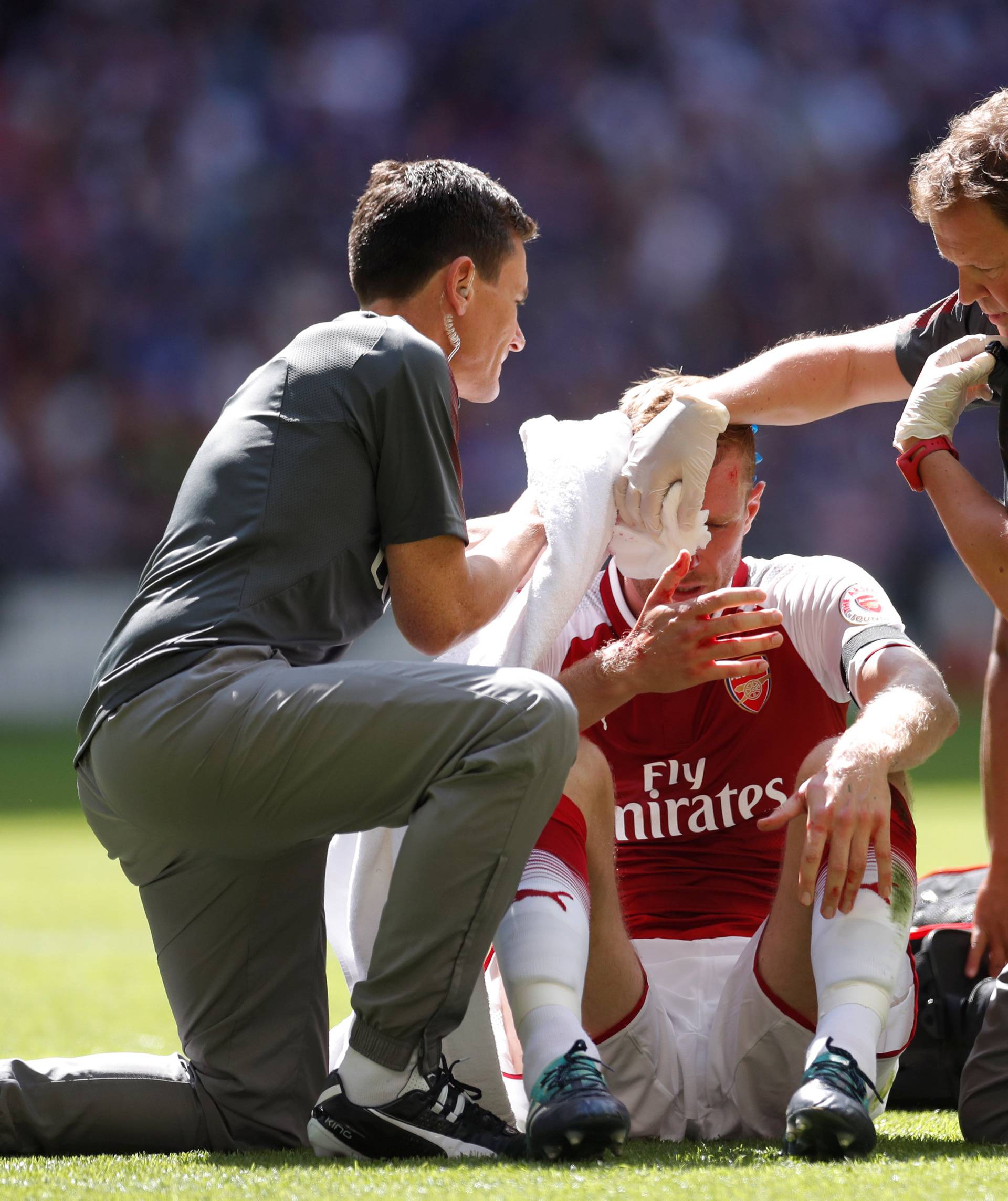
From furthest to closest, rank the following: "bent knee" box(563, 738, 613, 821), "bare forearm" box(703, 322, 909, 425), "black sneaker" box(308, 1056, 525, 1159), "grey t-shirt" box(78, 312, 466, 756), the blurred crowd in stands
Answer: the blurred crowd in stands
"bare forearm" box(703, 322, 909, 425)
"bent knee" box(563, 738, 613, 821)
"grey t-shirt" box(78, 312, 466, 756)
"black sneaker" box(308, 1056, 525, 1159)

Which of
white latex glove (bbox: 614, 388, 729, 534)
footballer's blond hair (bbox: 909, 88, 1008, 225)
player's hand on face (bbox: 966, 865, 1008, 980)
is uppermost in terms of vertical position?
footballer's blond hair (bbox: 909, 88, 1008, 225)

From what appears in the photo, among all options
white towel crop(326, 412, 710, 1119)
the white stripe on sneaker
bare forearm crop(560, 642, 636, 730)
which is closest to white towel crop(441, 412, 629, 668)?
white towel crop(326, 412, 710, 1119)

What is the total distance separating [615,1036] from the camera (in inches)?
71.6

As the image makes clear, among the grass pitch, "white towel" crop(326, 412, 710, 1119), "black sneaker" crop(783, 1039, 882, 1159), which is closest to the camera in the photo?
the grass pitch

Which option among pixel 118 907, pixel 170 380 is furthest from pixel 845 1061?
pixel 170 380

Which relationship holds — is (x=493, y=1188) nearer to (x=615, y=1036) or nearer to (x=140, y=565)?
(x=615, y=1036)

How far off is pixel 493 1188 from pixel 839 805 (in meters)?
0.63

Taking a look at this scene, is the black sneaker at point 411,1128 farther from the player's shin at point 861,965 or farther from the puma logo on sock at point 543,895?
the player's shin at point 861,965

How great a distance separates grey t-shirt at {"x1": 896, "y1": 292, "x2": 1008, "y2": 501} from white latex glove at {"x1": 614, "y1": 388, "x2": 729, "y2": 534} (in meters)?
0.50

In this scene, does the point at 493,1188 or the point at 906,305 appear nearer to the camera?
the point at 493,1188

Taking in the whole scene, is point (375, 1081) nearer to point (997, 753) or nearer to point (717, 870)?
point (717, 870)

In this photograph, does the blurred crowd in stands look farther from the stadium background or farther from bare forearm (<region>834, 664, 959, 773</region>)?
bare forearm (<region>834, 664, 959, 773</region>)

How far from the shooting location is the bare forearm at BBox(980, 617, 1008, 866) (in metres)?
2.21

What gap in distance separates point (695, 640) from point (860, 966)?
1.51ft
